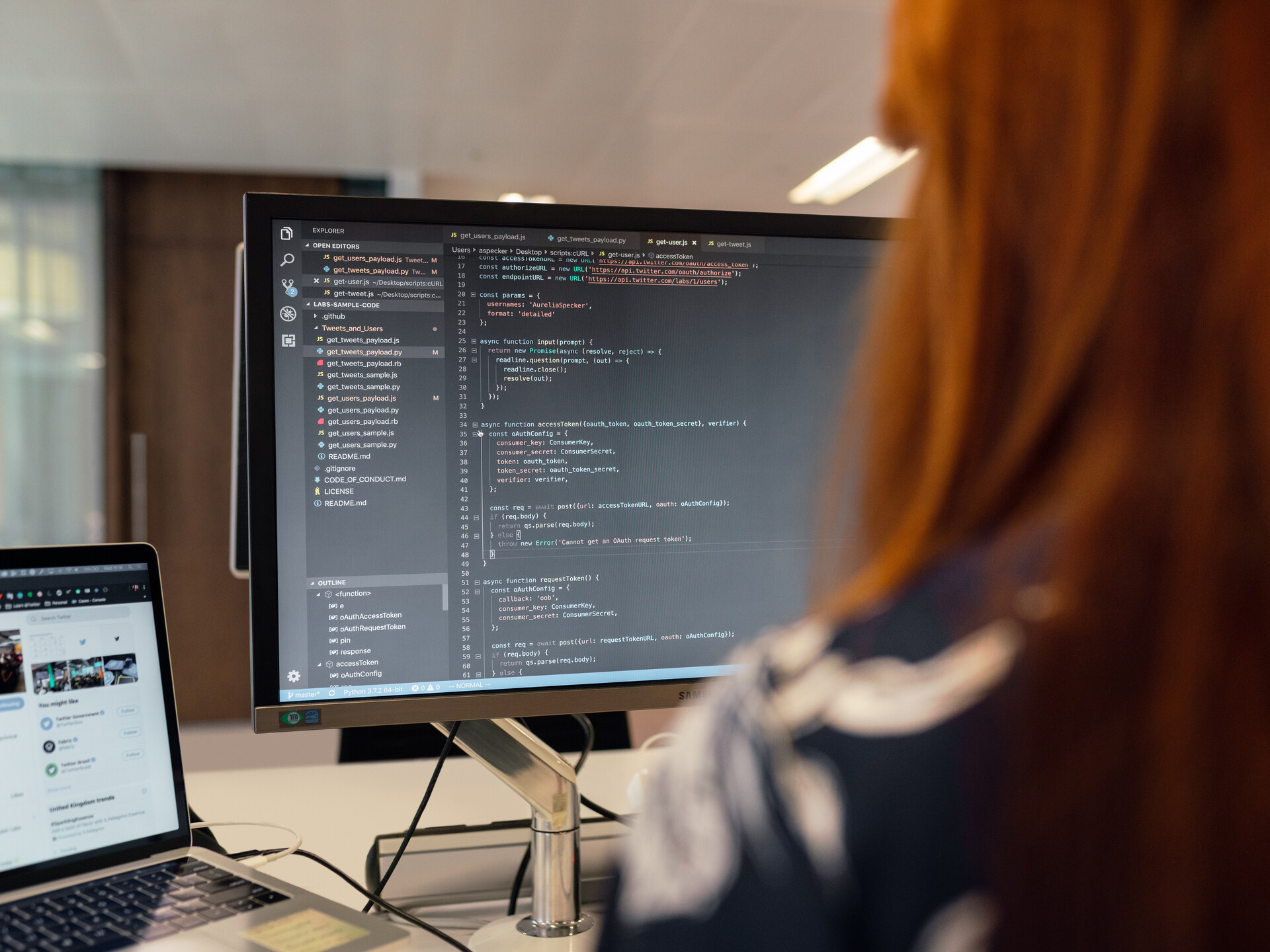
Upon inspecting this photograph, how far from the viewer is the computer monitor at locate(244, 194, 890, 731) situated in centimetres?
64

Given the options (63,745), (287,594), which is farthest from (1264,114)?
(63,745)

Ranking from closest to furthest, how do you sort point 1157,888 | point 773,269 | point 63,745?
point 1157,888, point 63,745, point 773,269

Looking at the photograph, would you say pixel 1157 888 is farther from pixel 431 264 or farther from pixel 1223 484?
pixel 431 264

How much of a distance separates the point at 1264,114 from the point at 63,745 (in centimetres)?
71

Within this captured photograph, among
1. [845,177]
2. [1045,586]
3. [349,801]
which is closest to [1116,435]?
[1045,586]

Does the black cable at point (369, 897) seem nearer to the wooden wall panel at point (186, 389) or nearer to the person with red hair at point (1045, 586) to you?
the person with red hair at point (1045, 586)

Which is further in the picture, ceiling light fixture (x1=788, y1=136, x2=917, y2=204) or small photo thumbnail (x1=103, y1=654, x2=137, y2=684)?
ceiling light fixture (x1=788, y1=136, x2=917, y2=204)

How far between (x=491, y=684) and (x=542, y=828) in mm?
116

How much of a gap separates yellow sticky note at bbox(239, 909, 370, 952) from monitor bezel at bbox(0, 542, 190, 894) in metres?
0.13

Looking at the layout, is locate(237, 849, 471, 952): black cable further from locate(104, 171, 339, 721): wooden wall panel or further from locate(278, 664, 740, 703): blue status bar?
locate(104, 171, 339, 721): wooden wall panel

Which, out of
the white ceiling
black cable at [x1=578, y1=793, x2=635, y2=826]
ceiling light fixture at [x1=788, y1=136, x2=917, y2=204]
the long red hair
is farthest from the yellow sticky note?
ceiling light fixture at [x1=788, y1=136, x2=917, y2=204]

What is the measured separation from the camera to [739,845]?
258mm

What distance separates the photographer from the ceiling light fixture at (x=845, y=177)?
4.21 metres

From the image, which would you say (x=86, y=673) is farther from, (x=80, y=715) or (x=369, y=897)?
(x=369, y=897)
